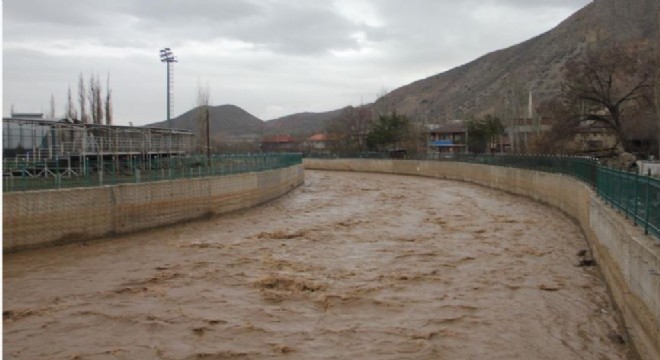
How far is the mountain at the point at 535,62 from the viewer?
12569 cm

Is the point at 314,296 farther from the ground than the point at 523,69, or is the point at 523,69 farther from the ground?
the point at 523,69

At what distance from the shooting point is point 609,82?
41406 millimetres

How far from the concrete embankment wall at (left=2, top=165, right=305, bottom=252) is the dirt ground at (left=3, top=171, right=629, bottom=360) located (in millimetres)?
702

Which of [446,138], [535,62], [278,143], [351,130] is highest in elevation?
[535,62]

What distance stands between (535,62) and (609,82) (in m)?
112

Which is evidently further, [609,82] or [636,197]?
[609,82]

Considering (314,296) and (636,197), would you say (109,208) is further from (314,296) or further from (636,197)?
(636,197)

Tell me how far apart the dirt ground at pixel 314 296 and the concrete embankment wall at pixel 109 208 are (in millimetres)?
702

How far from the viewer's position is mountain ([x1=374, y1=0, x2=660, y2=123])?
412 feet

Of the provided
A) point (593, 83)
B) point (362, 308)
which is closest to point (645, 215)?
point (362, 308)

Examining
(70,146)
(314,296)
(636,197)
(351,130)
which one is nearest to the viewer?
(636,197)

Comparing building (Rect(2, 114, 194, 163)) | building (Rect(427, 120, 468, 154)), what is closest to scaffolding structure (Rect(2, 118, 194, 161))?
building (Rect(2, 114, 194, 163))

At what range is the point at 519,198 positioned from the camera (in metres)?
38.1

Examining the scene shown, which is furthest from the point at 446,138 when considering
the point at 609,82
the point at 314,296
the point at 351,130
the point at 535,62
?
the point at 314,296
